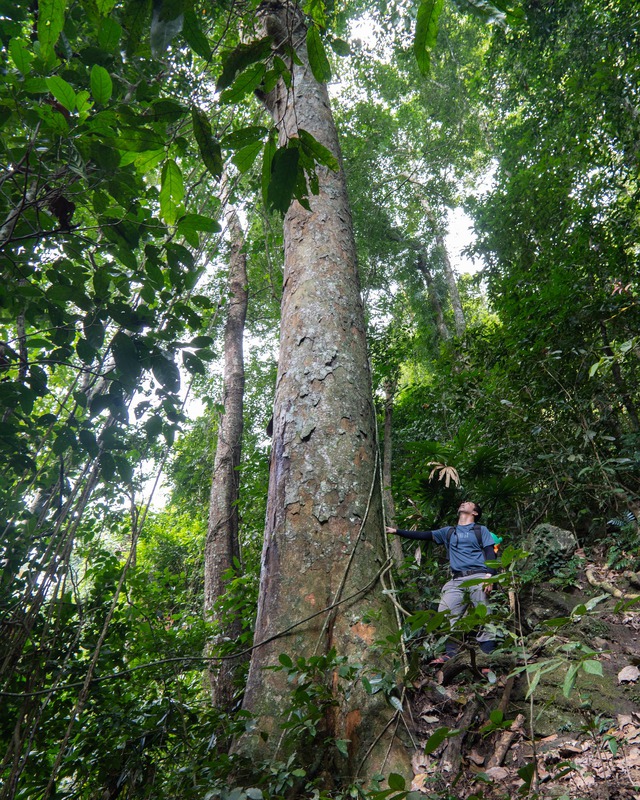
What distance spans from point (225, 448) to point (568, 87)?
7.30 m

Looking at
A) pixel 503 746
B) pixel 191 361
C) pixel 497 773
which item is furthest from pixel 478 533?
pixel 191 361

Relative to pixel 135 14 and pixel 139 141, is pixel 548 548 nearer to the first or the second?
pixel 139 141

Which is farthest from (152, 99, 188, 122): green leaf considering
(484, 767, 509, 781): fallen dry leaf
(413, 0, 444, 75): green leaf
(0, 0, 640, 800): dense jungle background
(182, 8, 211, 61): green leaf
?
(484, 767, 509, 781): fallen dry leaf

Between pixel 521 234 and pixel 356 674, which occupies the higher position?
pixel 521 234

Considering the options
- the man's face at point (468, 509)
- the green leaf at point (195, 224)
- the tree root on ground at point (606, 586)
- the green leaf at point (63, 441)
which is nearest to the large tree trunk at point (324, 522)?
the green leaf at point (195, 224)

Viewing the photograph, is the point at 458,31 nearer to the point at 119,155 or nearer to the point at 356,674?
the point at 119,155

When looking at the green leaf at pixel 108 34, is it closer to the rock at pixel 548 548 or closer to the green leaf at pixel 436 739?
the green leaf at pixel 436 739

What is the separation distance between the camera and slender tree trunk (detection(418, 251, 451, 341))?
1207 cm

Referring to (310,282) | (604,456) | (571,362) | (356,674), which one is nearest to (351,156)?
(571,362)

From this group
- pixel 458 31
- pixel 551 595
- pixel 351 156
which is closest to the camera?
pixel 551 595

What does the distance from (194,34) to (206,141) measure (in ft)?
0.67

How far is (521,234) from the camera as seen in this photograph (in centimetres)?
816

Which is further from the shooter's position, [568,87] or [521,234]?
[521,234]

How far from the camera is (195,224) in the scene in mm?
1618
